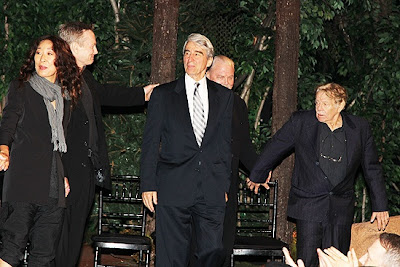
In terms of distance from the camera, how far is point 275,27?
801 centimetres

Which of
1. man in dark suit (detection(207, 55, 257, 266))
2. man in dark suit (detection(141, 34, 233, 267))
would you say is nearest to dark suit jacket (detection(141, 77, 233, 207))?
man in dark suit (detection(141, 34, 233, 267))

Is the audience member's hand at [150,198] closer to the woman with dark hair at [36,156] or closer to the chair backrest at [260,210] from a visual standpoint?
the woman with dark hair at [36,156]

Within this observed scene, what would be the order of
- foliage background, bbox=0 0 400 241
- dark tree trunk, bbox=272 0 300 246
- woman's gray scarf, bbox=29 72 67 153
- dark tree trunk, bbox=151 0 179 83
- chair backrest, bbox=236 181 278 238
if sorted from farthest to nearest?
foliage background, bbox=0 0 400 241 → dark tree trunk, bbox=272 0 300 246 → dark tree trunk, bbox=151 0 179 83 → chair backrest, bbox=236 181 278 238 → woman's gray scarf, bbox=29 72 67 153

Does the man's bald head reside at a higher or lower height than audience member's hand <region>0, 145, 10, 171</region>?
higher

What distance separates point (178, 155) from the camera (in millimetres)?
5531

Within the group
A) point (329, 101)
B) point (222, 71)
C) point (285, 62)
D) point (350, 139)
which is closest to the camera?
point (329, 101)

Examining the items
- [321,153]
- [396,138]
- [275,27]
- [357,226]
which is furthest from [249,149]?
[396,138]

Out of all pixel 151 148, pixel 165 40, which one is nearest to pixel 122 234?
pixel 151 148

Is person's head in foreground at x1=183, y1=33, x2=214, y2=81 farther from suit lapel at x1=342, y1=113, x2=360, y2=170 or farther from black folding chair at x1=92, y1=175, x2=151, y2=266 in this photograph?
black folding chair at x1=92, y1=175, x2=151, y2=266

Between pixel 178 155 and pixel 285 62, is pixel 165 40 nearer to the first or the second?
pixel 285 62

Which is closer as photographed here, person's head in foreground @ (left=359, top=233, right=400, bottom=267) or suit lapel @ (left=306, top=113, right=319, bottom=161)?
person's head in foreground @ (left=359, top=233, right=400, bottom=267)

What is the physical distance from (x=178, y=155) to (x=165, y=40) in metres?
1.84

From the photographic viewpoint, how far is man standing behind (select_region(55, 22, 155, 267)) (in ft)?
17.6

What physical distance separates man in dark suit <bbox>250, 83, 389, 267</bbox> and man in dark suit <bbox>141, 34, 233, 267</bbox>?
0.59m
